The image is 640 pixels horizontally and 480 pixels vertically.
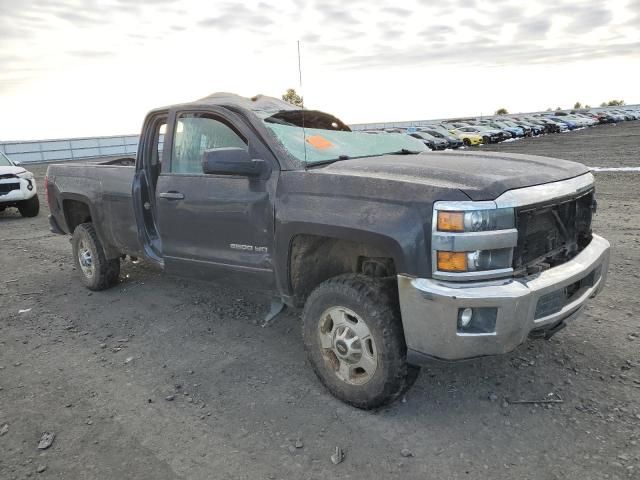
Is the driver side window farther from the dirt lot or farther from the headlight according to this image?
the headlight

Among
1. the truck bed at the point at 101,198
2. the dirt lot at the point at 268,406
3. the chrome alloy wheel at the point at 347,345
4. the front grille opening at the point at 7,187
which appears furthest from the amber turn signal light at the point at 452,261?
the front grille opening at the point at 7,187

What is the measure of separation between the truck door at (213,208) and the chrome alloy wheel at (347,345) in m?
0.61

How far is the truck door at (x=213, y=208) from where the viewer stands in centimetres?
367

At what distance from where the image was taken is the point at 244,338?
442cm

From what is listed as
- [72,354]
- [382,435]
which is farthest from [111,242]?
[382,435]

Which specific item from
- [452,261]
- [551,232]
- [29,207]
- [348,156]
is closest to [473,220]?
[452,261]

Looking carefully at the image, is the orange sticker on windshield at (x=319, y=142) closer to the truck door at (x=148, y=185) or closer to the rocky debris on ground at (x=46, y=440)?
the truck door at (x=148, y=185)

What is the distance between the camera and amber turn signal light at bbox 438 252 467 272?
2705 mm

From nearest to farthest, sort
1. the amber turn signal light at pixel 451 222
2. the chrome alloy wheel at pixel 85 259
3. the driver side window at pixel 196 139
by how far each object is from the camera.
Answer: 1. the amber turn signal light at pixel 451 222
2. the driver side window at pixel 196 139
3. the chrome alloy wheel at pixel 85 259

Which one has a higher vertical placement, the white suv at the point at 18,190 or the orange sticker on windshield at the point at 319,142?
the orange sticker on windshield at the point at 319,142

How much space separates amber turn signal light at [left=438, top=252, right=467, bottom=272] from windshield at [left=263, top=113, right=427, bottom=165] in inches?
49.6

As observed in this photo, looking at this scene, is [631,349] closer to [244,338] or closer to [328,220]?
[328,220]

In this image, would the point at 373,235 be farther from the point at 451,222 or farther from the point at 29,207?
the point at 29,207

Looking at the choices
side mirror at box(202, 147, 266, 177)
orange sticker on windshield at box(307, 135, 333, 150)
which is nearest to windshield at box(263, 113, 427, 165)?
orange sticker on windshield at box(307, 135, 333, 150)
